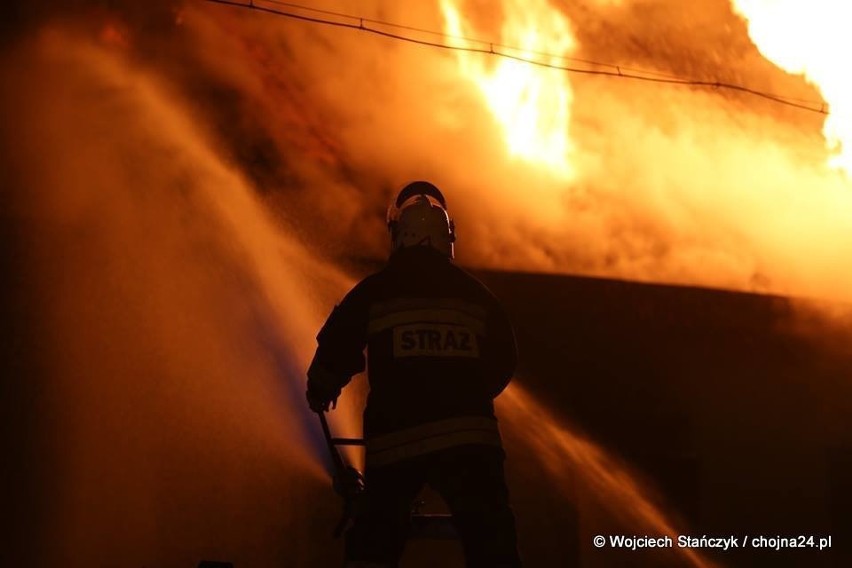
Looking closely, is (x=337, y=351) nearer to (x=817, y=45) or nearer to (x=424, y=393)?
(x=424, y=393)

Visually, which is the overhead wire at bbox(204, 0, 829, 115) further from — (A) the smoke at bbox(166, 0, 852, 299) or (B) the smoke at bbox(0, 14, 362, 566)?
(B) the smoke at bbox(0, 14, 362, 566)

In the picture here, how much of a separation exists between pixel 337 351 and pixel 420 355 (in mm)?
376

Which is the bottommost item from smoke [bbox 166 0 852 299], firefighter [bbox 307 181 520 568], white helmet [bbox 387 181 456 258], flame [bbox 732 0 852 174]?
firefighter [bbox 307 181 520 568]

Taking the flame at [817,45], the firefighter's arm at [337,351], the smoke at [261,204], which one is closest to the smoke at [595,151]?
the smoke at [261,204]

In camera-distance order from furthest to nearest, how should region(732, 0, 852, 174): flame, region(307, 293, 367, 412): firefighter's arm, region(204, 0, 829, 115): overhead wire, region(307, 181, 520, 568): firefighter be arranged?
region(732, 0, 852, 174): flame → region(204, 0, 829, 115): overhead wire → region(307, 293, 367, 412): firefighter's arm → region(307, 181, 520, 568): firefighter

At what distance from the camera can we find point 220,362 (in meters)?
5.38

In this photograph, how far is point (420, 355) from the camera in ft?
11.0

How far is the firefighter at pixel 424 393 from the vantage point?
3186 millimetres

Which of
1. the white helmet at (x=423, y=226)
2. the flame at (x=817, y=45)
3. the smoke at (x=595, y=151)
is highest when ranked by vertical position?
the flame at (x=817, y=45)

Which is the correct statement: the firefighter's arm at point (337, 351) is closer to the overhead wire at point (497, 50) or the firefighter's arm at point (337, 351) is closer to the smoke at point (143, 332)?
the smoke at point (143, 332)

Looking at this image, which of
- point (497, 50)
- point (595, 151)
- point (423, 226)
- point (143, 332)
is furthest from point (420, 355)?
point (595, 151)

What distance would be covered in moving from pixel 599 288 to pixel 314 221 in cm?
245

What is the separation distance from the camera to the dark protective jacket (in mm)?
3266

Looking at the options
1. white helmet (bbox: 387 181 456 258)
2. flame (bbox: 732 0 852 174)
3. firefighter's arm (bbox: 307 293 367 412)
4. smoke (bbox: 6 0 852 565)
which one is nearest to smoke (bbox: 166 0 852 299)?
smoke (bbox: 6 0 852 565)
